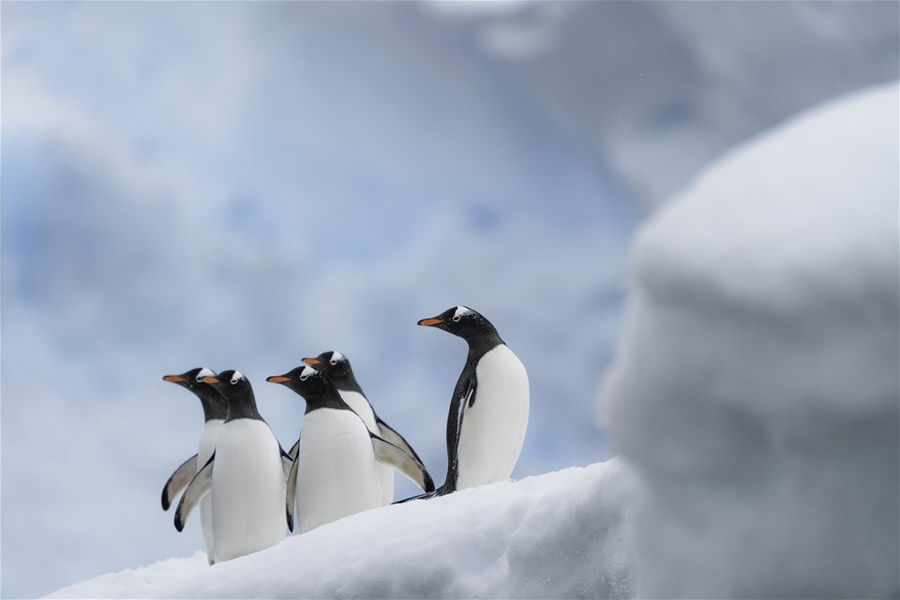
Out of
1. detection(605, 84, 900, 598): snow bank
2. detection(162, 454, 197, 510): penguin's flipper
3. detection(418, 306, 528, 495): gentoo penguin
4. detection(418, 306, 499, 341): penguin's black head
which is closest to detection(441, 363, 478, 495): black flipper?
detection(418, 306, 528, 495): gentoo penguin

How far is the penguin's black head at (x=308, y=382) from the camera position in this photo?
12.7ft

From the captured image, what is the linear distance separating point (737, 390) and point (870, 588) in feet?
0.98

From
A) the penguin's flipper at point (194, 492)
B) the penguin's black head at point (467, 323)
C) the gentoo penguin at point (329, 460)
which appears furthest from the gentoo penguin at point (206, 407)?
the penguin's black head at point (467, 323)

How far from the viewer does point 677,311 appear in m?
1.27

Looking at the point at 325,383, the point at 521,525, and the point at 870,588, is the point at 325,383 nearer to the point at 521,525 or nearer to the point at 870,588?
the point at 521,525

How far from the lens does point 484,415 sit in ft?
13.0

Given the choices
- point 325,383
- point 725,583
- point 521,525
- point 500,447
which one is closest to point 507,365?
point 500,447

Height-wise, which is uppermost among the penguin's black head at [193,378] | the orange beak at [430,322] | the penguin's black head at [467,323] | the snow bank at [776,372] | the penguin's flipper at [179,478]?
the penguin's black head at [193,378]

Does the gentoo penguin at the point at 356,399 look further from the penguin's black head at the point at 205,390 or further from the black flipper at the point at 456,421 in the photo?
the penguin's black head at the point at 205,390

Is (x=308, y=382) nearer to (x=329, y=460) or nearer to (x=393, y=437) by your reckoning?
(x=329, y=460)

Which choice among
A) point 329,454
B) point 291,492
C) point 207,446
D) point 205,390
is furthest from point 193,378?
point 329,454

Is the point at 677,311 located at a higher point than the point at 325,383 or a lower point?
lower

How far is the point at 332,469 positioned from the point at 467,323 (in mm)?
785

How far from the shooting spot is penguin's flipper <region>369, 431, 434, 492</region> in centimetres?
405
